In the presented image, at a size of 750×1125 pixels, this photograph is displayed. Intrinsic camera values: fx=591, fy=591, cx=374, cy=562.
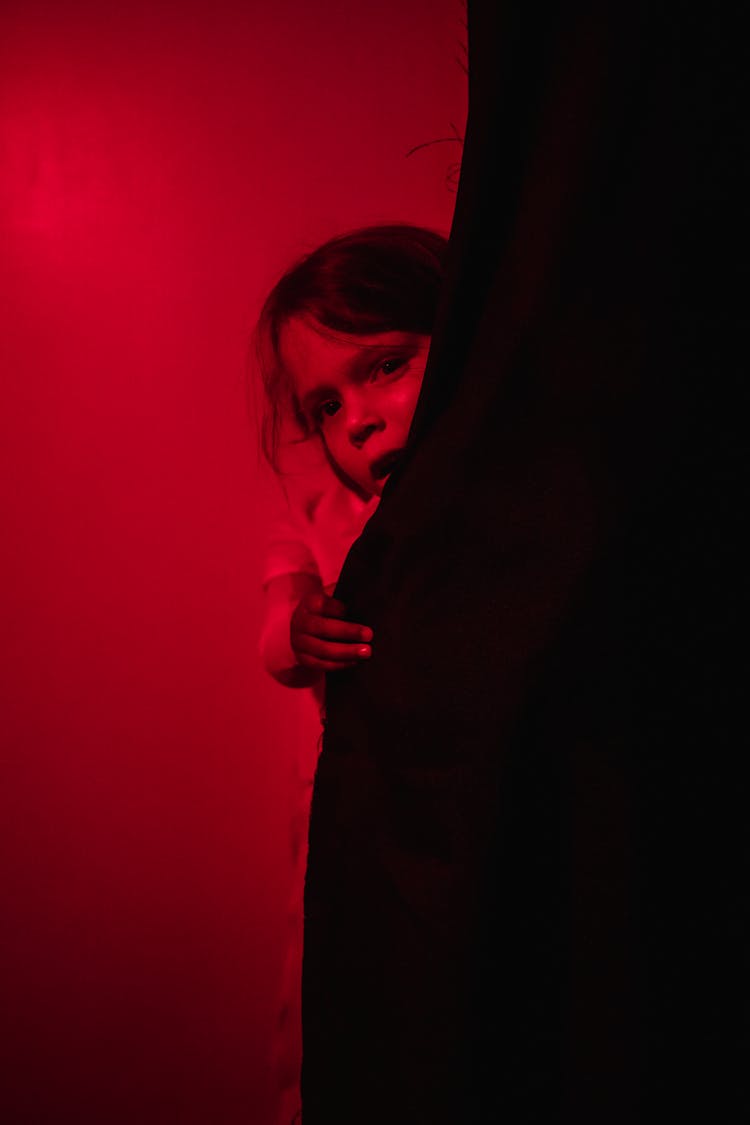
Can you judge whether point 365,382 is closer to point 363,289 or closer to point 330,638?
point 363,289

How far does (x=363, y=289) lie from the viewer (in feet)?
1.85

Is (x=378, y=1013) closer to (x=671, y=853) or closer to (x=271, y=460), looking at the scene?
(x=671, y=853)

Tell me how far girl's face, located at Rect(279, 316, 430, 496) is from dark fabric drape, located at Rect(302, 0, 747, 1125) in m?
0.21

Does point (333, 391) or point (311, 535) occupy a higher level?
point (333, 391)

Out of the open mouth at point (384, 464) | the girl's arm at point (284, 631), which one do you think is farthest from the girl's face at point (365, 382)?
the girl's arm at point (284, 631)

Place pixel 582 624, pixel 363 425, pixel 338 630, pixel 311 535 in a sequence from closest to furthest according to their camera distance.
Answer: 1. pixel 582 624
2. pixel 338 630
3. pixel 363 425
4. pixel 311 535

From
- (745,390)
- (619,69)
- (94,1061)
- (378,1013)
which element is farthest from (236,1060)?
(619,69)

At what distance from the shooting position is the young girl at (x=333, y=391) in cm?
55

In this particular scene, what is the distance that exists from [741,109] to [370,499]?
0.45 meters

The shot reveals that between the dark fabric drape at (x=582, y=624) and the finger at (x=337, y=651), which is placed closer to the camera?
the dark fabric drape at (x=582, y=624)

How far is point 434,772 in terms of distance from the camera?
0.32 m

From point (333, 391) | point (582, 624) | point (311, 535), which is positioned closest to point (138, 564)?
point (311, 535)

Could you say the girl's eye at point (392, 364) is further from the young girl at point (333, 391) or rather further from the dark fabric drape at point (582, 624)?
the dark fabric drape at point (582, 624)

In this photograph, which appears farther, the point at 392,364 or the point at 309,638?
the point at 392,364
